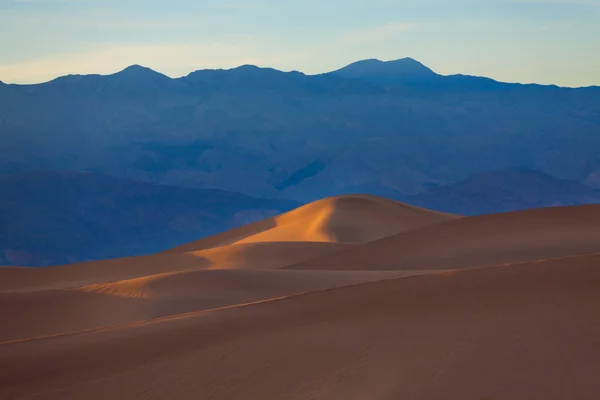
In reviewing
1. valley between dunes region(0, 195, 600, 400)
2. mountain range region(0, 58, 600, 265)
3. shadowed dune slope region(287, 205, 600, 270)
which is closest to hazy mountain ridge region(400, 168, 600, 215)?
mountain range region(0, 58, 600, 265)

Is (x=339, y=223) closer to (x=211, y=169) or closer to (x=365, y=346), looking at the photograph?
(x=365, y=346)

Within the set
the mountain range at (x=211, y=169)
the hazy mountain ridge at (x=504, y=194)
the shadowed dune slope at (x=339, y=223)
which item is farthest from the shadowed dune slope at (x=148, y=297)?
the hazy mountain ridge at (x=504, y=194)

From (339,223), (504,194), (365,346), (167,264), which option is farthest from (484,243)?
(504,194)

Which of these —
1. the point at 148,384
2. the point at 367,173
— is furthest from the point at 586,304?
the point at 367,173

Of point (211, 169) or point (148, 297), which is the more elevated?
point (148, 297)

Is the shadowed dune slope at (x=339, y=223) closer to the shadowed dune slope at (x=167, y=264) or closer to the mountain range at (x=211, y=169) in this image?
the shadowed dune slope at (x=167, y=264)

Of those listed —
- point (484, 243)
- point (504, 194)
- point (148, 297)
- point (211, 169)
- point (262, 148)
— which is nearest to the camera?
point (148, 297)

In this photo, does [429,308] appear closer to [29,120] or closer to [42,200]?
[42,200]
